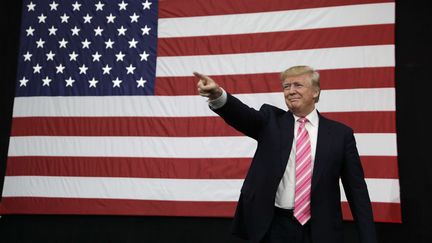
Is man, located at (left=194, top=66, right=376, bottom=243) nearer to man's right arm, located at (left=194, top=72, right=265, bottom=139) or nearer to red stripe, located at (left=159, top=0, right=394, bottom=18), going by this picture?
man's right arm, located at (left=194, top=72, right=265, bottom=139)

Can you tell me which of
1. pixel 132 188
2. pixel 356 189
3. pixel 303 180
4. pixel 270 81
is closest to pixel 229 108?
pixel 303 180

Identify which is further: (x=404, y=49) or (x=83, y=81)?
(x=83, y=81)

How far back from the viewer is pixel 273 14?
2906mm

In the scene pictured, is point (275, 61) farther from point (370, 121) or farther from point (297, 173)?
point (297, 173)

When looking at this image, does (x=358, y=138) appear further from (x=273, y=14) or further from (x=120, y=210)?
(x=120, y=210)

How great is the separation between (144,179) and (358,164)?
1.73 m

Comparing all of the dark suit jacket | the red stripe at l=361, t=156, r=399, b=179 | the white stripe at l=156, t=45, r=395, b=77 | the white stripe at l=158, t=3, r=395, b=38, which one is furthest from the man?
the white stripe at l=158, t=3, r=395, b=38

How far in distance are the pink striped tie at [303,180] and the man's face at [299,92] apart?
0.13 metres

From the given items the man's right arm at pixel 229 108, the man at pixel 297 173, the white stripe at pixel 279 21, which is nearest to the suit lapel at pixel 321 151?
the man at pixel 297 173

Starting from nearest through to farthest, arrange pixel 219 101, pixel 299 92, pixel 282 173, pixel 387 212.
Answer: pixel 219 101 < pixel 282 173 < pixel 299 92 < pixel 387 212

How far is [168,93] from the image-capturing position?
9.73 ft

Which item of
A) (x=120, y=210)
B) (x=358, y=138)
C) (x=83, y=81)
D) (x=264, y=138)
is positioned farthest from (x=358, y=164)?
(x=83, y=81)

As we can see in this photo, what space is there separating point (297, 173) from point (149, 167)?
1632 millimetres

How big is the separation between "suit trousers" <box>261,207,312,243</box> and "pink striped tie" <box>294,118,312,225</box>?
0.08 ft
